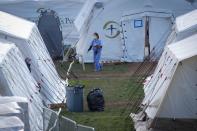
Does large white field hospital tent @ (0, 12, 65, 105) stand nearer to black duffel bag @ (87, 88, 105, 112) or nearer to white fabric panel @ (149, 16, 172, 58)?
black duffel bag @ (87, 88, 105, 112)

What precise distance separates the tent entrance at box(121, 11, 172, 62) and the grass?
981mm

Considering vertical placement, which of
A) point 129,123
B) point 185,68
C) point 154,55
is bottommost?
point 129,123

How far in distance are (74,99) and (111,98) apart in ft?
8.28

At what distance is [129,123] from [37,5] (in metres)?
20.1

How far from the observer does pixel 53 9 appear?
38.8m

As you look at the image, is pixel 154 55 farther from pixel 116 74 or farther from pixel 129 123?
pixel 129 123

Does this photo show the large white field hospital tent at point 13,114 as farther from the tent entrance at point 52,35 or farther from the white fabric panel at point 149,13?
the tent entrance at point 52,35

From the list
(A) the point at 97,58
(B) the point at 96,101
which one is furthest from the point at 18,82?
(A) the point at 97,58

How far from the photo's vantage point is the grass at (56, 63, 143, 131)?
762 inches

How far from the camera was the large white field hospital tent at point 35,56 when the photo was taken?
20609mm

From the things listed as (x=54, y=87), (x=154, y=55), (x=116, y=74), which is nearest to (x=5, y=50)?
(x=54, y=87)

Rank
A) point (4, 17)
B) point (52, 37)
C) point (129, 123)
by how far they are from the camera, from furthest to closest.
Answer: point (52, 37), point (4, 17), point (129, 123)

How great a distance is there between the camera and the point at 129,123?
63.9 ft

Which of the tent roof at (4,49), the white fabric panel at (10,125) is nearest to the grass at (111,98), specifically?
the tent roof at (4,49)
